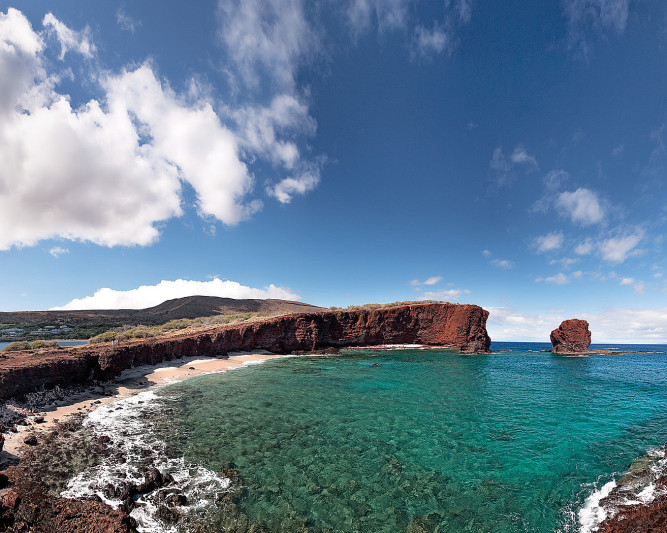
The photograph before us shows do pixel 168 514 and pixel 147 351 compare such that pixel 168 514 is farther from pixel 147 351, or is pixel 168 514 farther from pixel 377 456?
pixel 147 351

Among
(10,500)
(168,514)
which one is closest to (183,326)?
(10,500)

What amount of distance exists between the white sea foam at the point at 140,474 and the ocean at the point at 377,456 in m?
0.05

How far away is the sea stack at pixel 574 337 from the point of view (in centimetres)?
5828

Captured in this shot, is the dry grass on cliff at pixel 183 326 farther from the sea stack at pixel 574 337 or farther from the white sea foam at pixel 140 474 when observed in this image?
the sea stack at pixel 574 337

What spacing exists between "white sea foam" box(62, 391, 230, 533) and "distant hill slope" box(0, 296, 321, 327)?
5174 centimetres

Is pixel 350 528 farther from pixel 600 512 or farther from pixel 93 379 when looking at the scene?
pixel 93 379

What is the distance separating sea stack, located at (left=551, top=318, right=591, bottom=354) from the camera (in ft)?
191

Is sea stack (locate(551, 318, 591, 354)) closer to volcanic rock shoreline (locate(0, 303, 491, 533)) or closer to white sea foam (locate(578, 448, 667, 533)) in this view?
volcanic rock shoreline (locate(0, 303, 491, 533))

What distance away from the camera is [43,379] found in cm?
1524

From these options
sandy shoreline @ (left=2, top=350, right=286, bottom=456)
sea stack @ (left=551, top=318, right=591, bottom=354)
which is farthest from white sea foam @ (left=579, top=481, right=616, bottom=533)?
sea stack @ (left=551, top=318, right=591, bottom=354)

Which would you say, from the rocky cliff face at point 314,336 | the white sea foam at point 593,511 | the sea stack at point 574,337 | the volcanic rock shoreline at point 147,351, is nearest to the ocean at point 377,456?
the white sea foam at point 593,511

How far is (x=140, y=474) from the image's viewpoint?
27.1 ft

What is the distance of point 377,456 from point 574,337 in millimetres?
72566

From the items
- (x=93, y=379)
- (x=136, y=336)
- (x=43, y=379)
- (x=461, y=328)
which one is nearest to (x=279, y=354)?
(x=136, y=336)
